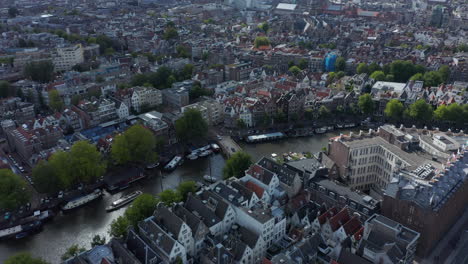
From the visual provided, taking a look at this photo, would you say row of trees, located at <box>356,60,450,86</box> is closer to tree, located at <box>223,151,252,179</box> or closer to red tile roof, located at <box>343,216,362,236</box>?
tree, located at <box>223,151,252,179</box>

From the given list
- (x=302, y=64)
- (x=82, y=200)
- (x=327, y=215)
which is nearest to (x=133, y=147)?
(x=82, y=200)

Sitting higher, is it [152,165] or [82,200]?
[152,165]

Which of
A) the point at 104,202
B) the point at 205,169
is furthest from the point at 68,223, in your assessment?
the point at 205,169

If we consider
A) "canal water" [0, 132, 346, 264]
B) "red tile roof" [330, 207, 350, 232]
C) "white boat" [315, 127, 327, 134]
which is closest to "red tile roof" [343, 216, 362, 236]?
"red tile roof" [330, 207, 350, 232]

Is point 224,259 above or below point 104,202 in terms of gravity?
above

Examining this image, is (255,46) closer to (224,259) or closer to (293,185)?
(293,185)

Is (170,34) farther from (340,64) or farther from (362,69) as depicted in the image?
(362,69)

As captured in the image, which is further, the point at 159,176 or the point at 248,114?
the point at 248,114
